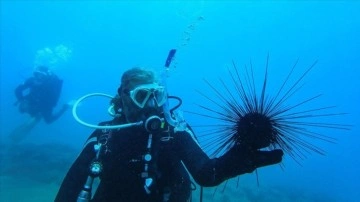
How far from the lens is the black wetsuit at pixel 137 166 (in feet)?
10.8

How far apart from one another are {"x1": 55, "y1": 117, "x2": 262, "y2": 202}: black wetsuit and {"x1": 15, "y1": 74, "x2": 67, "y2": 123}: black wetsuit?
1052 cm

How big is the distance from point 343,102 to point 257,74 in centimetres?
3429

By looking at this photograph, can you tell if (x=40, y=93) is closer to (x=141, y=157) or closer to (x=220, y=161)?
(x=141, y=157)

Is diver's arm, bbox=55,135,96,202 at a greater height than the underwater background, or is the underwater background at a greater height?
the underwater background

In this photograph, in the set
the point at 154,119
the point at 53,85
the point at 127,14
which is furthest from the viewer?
the point at 127,14

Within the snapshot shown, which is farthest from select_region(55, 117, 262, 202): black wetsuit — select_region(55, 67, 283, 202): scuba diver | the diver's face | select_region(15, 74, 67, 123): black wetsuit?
select_region(15, 74, 67, 123): black wetsuit

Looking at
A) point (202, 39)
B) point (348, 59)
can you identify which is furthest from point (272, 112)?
point (202, 39)

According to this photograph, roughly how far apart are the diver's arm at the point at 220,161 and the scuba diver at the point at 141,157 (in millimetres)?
11

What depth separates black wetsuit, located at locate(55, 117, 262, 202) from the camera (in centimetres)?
330

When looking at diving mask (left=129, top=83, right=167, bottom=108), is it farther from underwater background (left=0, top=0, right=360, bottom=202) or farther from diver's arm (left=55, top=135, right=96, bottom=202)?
underwater background (left=0, top=0, right=360, bottom=202)

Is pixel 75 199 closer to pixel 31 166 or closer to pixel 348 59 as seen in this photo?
pixel 31 166

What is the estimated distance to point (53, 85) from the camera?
44.2 ft

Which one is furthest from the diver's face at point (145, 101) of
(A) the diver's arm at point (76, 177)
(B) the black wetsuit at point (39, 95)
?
(B) the black wetsuit at point (39, 95)

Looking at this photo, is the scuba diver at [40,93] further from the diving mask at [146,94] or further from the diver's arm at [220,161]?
the diver's arm at [220,161]
